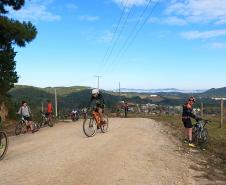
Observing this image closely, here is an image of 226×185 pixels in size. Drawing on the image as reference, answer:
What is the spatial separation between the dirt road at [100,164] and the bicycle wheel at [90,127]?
6.08 ft

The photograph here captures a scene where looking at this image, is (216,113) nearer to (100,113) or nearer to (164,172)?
(100,113)

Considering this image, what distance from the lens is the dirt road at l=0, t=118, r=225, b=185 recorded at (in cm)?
1052

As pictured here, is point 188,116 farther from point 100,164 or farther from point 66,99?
point 66,99

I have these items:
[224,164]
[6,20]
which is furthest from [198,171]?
[6,20]

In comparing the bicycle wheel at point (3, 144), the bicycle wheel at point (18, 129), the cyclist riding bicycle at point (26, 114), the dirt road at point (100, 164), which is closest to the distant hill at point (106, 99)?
the cyclist riding bicycle at point (26, 114)

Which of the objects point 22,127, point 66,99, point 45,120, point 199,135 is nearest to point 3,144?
point 199,135

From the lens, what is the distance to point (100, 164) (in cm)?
1226

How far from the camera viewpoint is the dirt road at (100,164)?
10523 mm

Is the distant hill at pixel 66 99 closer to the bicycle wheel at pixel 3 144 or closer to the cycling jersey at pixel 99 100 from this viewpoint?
the cycling jersey at pixel 99 100

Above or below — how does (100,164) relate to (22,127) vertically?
below

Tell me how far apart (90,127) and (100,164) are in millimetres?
7468

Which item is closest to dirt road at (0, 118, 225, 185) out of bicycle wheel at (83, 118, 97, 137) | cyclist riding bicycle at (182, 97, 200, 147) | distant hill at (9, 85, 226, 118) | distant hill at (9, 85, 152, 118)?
cyclist riding bicycle at (182, 97, 200, 147)

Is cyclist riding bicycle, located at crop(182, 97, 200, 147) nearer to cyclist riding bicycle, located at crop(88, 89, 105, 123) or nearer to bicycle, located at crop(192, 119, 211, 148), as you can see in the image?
bicycle, located at crop(192, 119, 211, 148)

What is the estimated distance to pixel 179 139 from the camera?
19.3 m
